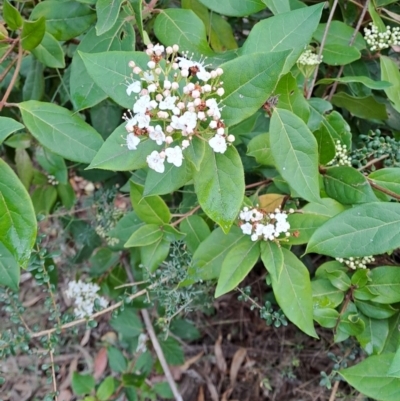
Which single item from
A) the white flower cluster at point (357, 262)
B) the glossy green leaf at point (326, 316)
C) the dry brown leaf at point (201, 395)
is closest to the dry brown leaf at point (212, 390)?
A: the dry brown leaf at point (201, 395)

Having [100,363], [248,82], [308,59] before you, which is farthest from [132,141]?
[100,363]

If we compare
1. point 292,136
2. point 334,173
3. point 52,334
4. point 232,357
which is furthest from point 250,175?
point 232,357

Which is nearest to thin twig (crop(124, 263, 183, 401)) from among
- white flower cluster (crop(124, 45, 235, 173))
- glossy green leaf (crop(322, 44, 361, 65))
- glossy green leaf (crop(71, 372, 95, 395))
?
glossy green leaf (crop(71, 372, 95, 395))

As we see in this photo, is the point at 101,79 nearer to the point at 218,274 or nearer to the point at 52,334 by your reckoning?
the point at 218,274

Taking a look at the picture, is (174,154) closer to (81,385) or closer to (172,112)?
(172,112)

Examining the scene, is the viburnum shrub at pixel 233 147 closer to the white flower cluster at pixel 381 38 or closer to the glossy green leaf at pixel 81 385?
the white flower cluster at pixel 381 38
